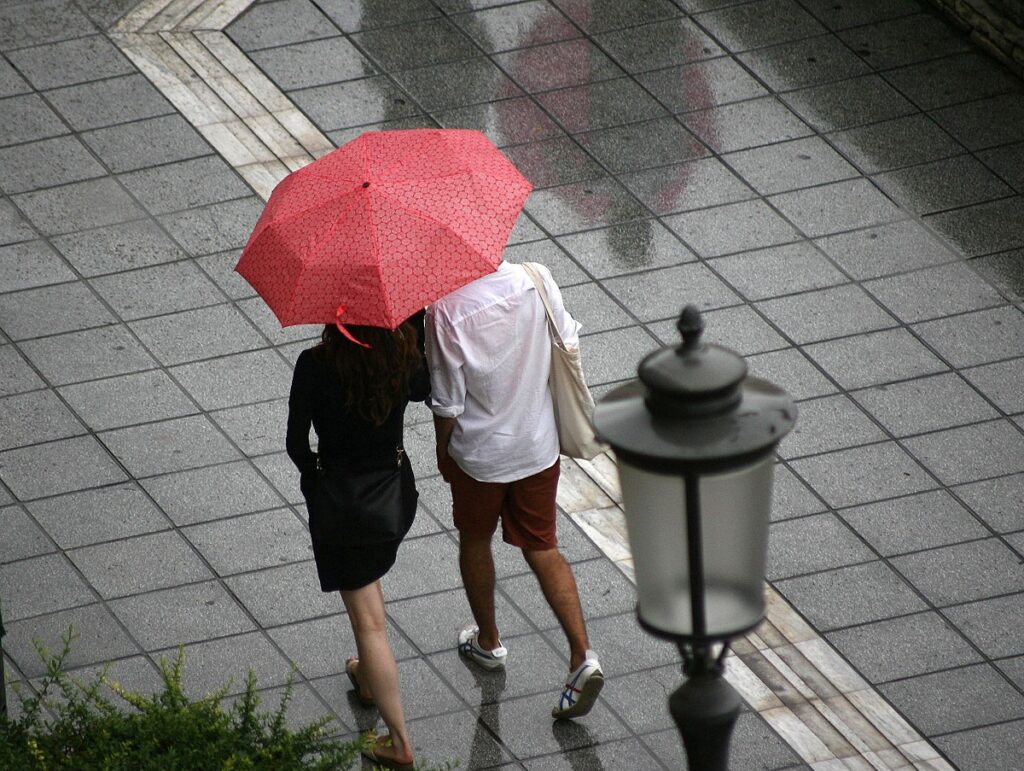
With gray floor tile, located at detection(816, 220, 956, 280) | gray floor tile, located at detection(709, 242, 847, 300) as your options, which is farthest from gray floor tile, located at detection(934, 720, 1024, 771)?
gray floor tile, located at detection(816, 220, 956, 280)

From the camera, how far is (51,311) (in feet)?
26.5

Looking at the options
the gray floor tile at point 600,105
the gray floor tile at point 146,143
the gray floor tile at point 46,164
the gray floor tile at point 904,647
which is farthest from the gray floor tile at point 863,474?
the gray floor tile at point 46,164

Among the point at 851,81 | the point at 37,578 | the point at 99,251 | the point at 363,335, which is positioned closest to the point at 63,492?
the point at 37,578

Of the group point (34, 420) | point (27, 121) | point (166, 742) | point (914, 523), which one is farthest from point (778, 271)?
point (166, 742)

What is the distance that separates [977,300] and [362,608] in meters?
3.97

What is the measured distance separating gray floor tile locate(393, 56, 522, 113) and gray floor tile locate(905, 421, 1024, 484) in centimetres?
359

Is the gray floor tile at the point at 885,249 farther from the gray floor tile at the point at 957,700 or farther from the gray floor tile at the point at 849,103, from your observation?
the gray floor tile at the point at 957,700

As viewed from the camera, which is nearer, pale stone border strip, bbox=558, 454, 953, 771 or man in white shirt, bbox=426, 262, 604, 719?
man in white shirt, bbox=426, 262, 604, 719

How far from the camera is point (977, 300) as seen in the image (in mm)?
8102

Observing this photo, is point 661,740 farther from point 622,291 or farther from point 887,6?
point 887,6

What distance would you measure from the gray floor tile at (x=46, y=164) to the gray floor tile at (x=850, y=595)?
4610 mm

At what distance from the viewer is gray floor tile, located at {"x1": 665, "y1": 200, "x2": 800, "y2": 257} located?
851 centimetres

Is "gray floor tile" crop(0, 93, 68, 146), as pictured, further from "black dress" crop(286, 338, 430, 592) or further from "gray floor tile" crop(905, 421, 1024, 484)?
"gray floor tile" crop(905, 421, 1024, 484)

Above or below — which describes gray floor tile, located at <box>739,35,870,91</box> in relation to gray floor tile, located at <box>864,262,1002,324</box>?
above
